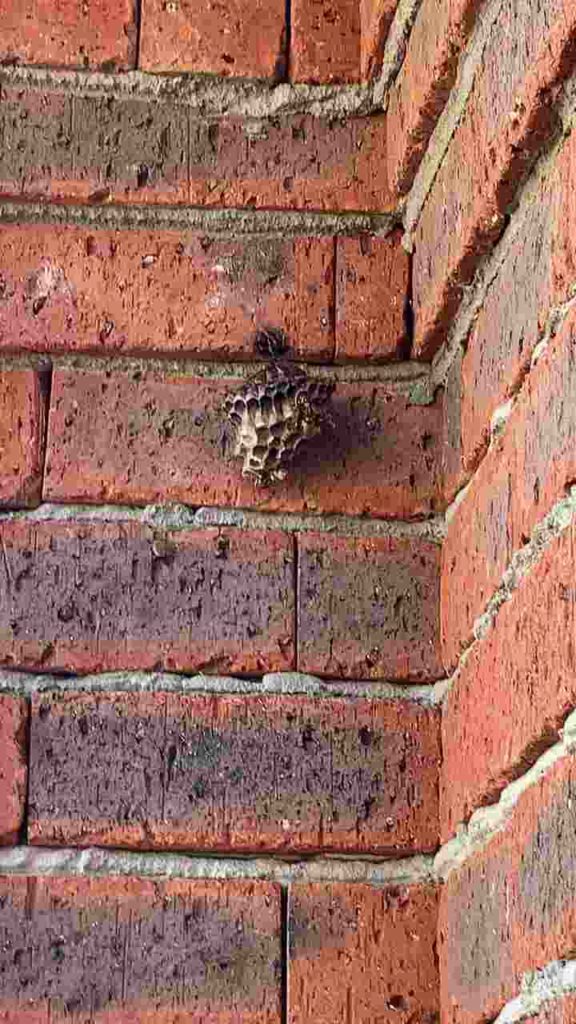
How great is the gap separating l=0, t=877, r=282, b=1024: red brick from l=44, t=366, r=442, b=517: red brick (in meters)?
0.26

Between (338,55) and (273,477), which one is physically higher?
(338,55)

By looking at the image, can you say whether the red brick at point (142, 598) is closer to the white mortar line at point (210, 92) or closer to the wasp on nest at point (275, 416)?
the wasp on nest at point (275, 416)

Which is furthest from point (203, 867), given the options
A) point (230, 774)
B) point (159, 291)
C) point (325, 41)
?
point (325, 41)

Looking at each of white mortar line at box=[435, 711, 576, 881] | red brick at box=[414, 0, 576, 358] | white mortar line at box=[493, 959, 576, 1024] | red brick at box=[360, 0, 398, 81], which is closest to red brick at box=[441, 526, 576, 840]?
white mortar line at box=[435, 711, 576, 881]

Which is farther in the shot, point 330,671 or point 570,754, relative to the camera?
point 330,671

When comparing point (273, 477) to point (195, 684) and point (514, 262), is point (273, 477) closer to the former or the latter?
point (195, 684)

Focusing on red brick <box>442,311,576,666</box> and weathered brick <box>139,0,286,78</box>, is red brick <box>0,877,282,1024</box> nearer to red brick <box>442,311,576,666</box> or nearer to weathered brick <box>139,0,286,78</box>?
red brick <box>442,311,576,666</box>

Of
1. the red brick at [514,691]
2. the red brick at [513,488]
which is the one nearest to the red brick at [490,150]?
the red brick at [513,488]

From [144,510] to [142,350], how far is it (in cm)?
11

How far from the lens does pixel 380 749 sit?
3.78ft

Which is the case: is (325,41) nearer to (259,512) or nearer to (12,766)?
(259,512)

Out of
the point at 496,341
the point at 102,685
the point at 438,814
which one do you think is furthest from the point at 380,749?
the point at 496,341

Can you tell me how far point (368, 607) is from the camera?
3.88 ft

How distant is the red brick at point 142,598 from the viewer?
1.16m
